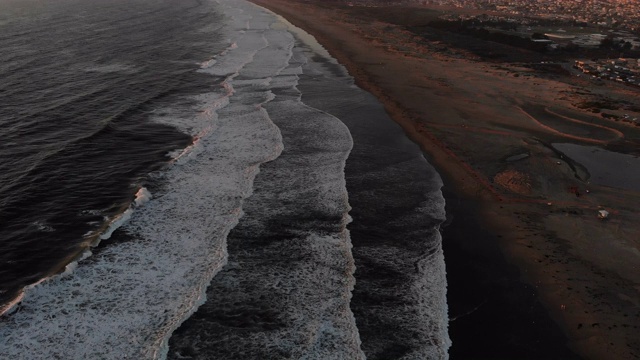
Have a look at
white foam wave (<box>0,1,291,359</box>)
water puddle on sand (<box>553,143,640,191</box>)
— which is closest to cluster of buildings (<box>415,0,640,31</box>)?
water puddle on sand (<box>553,143,640,191</box>)

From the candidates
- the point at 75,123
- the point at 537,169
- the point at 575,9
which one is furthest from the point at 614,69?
the point at 575,9

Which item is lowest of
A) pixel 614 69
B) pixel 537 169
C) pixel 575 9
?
pixel 537 169

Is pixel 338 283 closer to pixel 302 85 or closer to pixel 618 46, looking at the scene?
pixel 302 85

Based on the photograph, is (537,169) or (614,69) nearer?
(537,169)

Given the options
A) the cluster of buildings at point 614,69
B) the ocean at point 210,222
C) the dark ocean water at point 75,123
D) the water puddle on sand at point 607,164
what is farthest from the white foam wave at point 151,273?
the cluster of buildings at point 614,69

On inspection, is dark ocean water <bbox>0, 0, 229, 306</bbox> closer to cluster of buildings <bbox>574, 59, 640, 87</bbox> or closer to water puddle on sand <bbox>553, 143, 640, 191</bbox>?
water puddle on sand <bbox>553, 143, 640, 191</bbox>

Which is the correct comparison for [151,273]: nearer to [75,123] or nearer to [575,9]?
[75,123]

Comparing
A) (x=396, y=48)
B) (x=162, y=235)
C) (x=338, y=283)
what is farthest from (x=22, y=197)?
(x=396, y=48)
